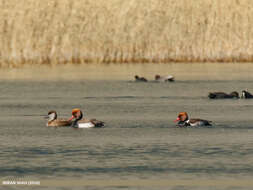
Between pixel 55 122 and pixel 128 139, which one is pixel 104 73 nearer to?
pixel 55 122

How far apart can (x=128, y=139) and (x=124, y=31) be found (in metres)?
36.5

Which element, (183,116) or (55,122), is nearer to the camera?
(183,116)

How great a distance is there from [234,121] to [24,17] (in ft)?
113

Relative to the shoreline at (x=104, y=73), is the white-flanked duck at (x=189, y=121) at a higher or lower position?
higher

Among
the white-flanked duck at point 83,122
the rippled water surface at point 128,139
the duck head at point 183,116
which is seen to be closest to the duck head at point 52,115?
the rippled water surface at point 128,139

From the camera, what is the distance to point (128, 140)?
19.3 m

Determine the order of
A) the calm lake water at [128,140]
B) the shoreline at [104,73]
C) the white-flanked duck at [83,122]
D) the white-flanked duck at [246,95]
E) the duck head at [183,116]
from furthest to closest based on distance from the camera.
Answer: the shoreline at [104,73] → the white-flanked duck at [246,95] → the duck head at [183,116] → the white-flanked duck at [83,122] → the calm lake water at [128,140]

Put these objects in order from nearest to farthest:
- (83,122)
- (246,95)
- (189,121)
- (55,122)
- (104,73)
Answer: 1. (83,122)
2. (189,121)
3. (55,122)
4. (246,95)
5. (104,73)

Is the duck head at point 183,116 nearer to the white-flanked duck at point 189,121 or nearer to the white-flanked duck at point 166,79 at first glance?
the white-flanked duck at point 189,121

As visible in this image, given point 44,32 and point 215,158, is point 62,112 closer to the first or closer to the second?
point 215,158

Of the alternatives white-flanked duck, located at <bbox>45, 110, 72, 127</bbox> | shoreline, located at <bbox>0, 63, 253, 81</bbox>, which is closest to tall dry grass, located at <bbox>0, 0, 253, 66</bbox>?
shoreline, located at <bbox>0, 63, 253, 81</bbox>

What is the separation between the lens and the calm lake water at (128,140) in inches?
597

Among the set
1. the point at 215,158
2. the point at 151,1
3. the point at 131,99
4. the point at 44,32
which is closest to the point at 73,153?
the point at 215,158

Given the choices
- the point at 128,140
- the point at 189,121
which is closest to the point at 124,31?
the point at 189,121
